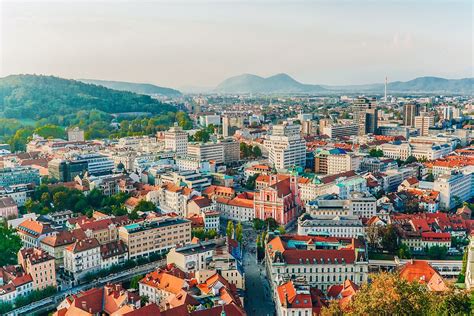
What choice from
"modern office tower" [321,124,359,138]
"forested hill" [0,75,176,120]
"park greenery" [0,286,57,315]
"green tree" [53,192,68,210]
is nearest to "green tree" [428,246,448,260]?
"park greenery" [0,286,57,315]

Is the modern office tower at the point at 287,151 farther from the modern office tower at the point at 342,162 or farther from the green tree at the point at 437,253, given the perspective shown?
the green tree at the point at 437,253

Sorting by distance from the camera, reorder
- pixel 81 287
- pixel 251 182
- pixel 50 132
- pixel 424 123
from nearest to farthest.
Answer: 1. pixel 81 287
2. pixel 251 182
3. pixel 50 132
4. pixel 424 123

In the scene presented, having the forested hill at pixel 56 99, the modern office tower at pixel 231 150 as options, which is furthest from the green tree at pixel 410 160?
the forested hill at pixel 56 99

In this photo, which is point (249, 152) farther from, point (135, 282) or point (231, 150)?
point (135, 282)

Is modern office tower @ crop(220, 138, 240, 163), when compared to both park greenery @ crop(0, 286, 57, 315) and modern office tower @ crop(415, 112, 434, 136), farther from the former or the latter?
park greenery @ crop(0, 286, 57, 315)

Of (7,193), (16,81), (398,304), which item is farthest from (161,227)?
(16,81)

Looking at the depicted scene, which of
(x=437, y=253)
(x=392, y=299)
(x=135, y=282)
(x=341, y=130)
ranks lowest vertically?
(x=437, y=253)

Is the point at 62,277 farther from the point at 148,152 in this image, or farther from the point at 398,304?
the point at 148,152

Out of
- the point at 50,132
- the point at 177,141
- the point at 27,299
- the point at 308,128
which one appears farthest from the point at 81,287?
the point at 308,128
